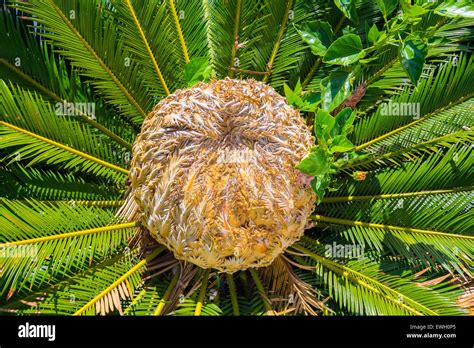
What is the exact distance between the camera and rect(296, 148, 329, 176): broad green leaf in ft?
10.00

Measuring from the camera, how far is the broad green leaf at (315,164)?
120 inches

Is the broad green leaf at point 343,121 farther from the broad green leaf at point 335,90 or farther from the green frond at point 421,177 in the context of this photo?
the green frond at point 421,177

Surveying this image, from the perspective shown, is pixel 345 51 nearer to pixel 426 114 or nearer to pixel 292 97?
pixel 292 97

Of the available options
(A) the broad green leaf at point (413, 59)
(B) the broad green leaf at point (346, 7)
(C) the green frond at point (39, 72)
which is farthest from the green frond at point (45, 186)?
(A) the broad green leaf at point (413, 59)

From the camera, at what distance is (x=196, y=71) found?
12.2 ft

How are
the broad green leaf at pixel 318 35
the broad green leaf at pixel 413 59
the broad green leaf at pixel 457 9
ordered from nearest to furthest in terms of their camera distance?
1. the broad green leaf at pixel 457 9
2. the broad green leaf at pixel 413 59
3. the broad green leaf at pixel 318 35

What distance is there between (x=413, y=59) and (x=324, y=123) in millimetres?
573

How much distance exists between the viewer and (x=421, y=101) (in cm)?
380

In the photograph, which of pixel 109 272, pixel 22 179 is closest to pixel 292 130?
pixel 109 272

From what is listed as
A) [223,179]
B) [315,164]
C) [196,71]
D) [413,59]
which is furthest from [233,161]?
[413,59]

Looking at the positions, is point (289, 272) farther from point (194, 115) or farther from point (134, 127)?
point (134, 127)

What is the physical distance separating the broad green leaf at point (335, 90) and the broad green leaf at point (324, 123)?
4.1 inches

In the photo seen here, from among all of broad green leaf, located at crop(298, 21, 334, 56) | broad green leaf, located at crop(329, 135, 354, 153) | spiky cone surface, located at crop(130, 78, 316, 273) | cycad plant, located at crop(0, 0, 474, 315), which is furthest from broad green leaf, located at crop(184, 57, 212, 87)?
broad green leaf, located at crop(329, 135, 354, 153)
